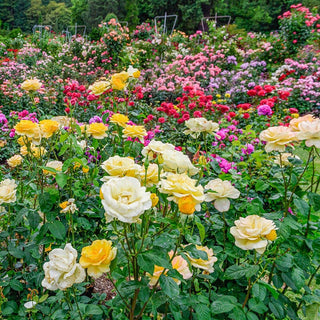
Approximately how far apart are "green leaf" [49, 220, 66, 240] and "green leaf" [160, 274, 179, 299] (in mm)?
457

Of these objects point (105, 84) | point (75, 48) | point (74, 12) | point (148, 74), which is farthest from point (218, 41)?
point (74, 12)

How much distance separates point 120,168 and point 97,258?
0.23 m

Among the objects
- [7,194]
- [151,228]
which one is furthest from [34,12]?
[151,228]

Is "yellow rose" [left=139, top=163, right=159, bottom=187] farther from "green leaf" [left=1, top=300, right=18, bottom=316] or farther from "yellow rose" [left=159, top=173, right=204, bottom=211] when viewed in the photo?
"green leaf" [left=1, top=300, right=18, bottom=316]

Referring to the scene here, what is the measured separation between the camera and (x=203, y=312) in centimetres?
94

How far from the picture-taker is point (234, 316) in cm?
94

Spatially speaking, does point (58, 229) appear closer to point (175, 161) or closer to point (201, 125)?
point (175, 161)

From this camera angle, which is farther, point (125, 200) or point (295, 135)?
point (295, 135)

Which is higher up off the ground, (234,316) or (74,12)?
(234,316)

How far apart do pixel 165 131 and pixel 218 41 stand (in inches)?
207

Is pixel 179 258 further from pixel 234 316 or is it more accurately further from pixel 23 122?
pixel 23 122


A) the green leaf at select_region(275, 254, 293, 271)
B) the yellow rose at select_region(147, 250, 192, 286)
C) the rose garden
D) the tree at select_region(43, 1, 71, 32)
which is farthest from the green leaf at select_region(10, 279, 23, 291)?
the tree at select_region(43, 1, 71, 32)

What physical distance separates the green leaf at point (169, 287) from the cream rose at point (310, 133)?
597 mm

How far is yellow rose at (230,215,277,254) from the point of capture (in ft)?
2.74
